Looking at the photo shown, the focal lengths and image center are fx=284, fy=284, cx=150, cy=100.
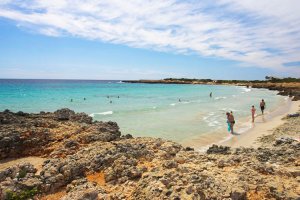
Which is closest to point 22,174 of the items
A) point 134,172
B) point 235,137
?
point 134,172

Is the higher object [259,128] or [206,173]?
[206,173]

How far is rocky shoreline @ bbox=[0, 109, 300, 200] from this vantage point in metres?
6.50

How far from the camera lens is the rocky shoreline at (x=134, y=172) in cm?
650

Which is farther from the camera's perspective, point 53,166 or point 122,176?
point 53,166

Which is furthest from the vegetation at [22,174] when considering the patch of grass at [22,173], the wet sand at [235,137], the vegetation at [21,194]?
the wet sand at [235,137]

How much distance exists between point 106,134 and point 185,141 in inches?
324

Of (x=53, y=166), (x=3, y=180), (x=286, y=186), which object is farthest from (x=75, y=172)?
(x=286, y=186)

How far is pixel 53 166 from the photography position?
8031 mm

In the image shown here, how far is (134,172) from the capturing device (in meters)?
7.45

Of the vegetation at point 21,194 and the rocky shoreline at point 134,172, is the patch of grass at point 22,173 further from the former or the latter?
the vegetation at point 21,194

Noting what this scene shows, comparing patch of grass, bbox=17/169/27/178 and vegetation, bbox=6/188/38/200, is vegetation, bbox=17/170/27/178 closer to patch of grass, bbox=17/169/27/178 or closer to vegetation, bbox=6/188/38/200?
patch of grass, bbox=17/169/27/178

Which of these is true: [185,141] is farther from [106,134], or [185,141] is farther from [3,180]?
[3,180]

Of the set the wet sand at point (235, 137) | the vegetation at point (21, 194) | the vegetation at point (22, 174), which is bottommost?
the wet sand at point (235, 137)

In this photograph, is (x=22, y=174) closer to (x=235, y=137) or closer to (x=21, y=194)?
(x=21, y=194)
